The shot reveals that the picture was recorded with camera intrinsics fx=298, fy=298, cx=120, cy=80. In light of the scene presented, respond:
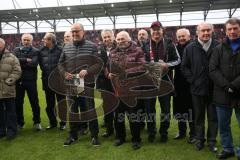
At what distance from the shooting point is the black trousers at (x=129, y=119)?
4.96m

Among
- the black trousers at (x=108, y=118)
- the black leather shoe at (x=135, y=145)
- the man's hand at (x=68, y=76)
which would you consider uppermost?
the man's hand at (x=68, y=76)

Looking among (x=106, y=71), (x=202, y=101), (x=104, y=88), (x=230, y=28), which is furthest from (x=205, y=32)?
(x=104, y=88)

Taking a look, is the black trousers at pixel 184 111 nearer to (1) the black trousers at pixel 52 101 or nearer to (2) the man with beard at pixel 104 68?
(2) the man with beard at pixel 104 68

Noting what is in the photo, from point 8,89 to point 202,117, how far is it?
11.8ft

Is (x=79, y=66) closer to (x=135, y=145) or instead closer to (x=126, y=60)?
(x=126, y=60)

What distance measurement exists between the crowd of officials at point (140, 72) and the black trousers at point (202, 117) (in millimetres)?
15

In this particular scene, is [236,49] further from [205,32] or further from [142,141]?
[142,141]

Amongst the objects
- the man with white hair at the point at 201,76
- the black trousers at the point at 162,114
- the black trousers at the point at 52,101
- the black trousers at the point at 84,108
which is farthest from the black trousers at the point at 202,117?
the black trousers at the point at 52,101

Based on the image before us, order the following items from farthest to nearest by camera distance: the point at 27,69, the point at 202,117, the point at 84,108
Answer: the point at 27,69, the point at 84,108, the point at 202,117

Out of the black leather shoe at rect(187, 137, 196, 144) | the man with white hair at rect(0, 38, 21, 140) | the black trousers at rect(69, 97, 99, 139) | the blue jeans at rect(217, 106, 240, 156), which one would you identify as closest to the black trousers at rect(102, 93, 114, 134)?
the black trousers at rect(69, 97, 99, 139)

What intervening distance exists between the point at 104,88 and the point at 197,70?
1862 millimetres

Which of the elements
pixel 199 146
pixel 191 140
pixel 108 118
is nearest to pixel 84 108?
pixel 108 118

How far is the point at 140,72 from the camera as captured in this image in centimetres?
489

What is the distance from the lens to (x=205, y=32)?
4.46 m
